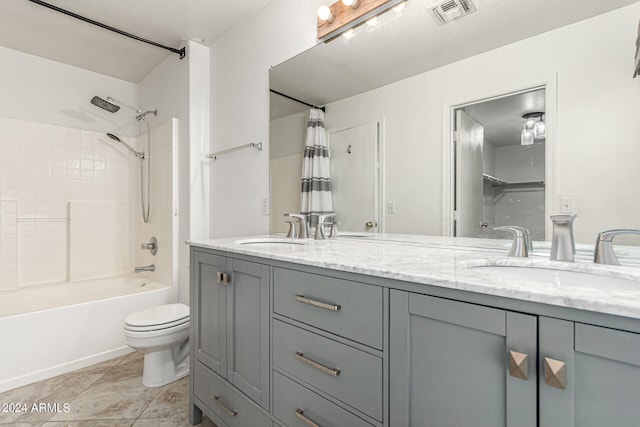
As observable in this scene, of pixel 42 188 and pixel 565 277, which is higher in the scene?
pixel 42 188

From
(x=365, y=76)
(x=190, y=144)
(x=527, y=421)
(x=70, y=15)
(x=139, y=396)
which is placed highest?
(x=70, y=15)

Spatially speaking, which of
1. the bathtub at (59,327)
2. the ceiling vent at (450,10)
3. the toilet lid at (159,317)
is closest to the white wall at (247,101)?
the toilet lid at (159,317)

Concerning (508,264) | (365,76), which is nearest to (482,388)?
(508,264)

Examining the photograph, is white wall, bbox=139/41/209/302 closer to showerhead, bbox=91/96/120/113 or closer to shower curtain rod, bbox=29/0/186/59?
shower curtain rod, bbox=29/0/186/59

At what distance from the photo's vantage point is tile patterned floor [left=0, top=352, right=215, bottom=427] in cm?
167

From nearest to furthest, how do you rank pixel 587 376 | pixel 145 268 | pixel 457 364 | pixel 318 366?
pixel 587 376 → pixel 457 364 → pixel 318 366 → pixel 145 268

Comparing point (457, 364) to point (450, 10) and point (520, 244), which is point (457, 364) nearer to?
point (520, 244)

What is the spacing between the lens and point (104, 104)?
2.88 meters

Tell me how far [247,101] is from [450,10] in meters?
1.42

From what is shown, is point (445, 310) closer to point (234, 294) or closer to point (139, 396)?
point (234, 294)

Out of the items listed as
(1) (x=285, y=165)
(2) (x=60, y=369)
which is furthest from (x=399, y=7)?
(2) (x=60, y=369)

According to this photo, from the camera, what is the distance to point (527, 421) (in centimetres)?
64

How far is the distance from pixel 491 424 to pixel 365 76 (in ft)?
5.00

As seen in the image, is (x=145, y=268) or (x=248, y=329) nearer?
(x=248, y=329)
